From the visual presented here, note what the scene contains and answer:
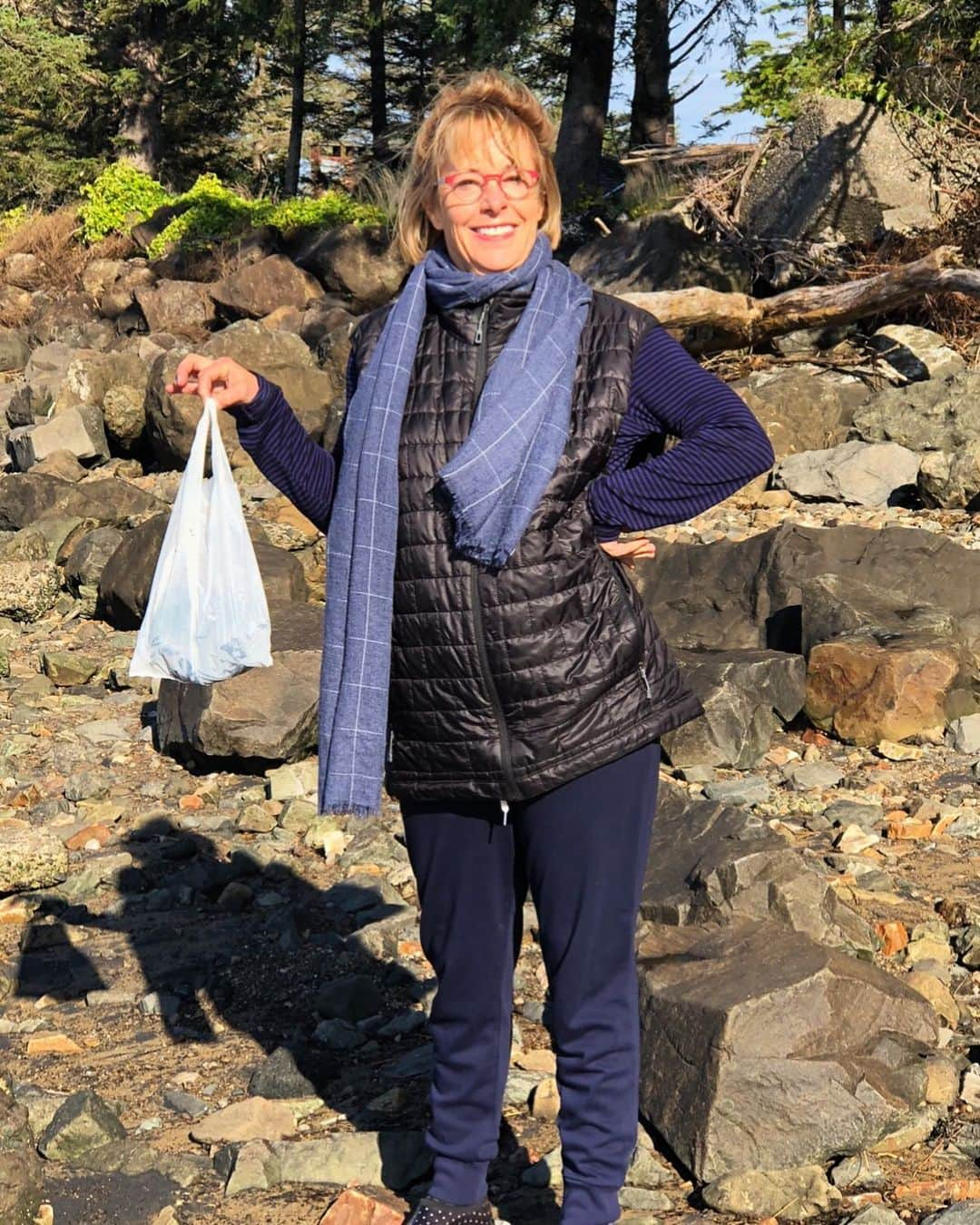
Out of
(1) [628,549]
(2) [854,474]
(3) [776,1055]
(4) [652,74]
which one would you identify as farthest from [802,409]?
(4) [652,74]

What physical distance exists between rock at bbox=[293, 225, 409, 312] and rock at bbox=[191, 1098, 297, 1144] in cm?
1543

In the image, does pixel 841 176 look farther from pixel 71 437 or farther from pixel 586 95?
pixel 71 437

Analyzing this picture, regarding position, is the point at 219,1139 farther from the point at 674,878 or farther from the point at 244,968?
the point at 674,878

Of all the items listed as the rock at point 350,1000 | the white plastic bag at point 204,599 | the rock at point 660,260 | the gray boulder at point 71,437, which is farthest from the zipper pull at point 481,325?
the gray boulder at point 71,437

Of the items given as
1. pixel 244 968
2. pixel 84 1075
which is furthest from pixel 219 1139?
pixel 244 968

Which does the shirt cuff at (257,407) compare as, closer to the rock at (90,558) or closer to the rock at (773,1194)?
the rock at (773,1194)

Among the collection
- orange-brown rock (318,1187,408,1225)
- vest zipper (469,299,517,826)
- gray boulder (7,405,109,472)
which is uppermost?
vest zipper (469,299,517,826)

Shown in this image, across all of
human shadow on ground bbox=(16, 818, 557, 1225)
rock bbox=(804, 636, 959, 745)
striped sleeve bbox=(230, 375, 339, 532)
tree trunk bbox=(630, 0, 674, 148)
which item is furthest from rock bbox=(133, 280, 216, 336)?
striped sleeve bbox=(230, 375, 339, 532)

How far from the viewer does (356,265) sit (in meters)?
19.2

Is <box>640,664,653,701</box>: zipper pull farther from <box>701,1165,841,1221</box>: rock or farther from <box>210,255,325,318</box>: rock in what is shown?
<box>210,255,325,318</box>: rock

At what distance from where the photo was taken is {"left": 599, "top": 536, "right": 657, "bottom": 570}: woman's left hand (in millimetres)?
2770

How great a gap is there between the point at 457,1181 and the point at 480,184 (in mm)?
1817

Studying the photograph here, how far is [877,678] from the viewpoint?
6.86 meters

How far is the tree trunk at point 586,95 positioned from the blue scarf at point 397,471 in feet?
55.4
